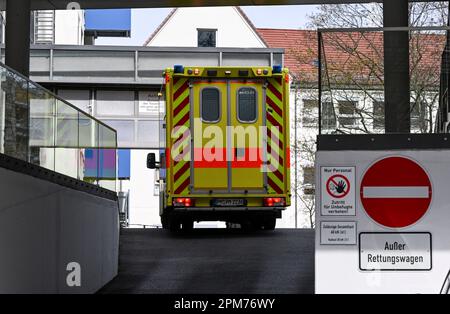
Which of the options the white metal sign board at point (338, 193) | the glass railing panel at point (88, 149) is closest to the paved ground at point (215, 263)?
the glass railing panel at point (88, 149)

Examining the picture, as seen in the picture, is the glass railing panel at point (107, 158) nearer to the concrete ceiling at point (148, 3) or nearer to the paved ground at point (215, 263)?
the paved ground at point (215, 263)

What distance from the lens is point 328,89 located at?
9578 millimetres

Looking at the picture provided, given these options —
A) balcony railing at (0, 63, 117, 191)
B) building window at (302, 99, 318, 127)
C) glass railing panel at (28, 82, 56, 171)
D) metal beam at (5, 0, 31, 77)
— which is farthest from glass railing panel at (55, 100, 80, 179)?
metal beam at (5, 0, 31, 77)

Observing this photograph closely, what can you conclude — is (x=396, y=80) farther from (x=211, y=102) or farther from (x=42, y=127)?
(x=211, y=102)

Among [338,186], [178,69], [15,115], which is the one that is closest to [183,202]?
[178,69]

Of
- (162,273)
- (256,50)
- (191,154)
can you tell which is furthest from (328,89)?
(256,50)

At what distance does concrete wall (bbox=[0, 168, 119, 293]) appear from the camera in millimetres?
7805

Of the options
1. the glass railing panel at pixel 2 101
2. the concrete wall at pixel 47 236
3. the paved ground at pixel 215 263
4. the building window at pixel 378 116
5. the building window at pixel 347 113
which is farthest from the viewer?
the paved ground at pixel 215 263

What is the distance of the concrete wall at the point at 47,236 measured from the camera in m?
7.80

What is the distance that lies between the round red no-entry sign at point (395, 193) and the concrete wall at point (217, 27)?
49715mm

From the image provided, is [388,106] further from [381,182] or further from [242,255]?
[242,255]

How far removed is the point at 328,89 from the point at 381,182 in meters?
1.38

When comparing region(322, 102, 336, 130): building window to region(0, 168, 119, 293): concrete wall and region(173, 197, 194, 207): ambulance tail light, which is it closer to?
region(0, 168, 119, 293): concrete wall

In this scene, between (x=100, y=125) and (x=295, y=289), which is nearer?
(x=295, y=289)
